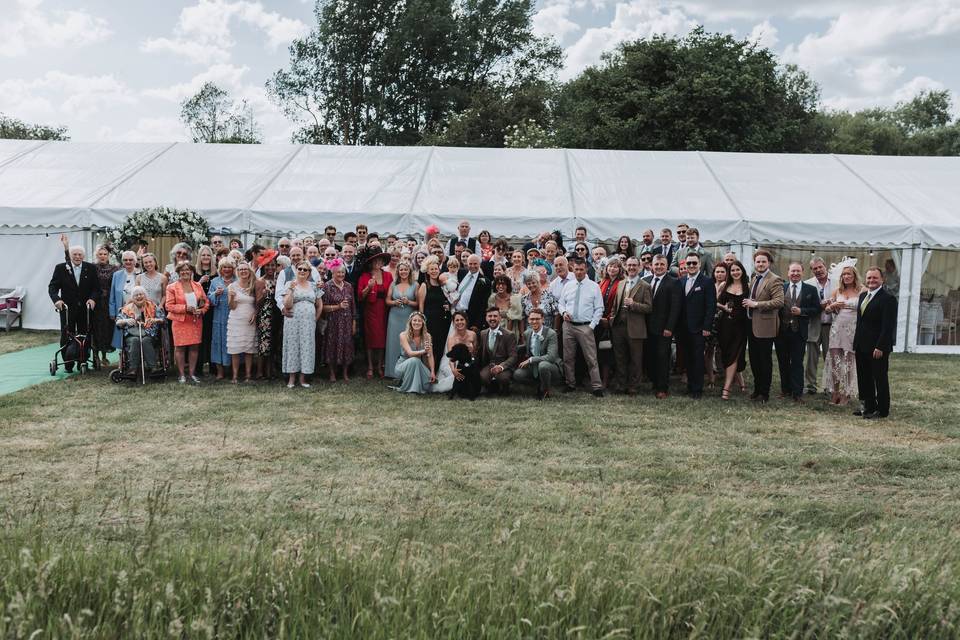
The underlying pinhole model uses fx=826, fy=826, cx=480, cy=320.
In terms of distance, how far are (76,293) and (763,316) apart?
311 inches

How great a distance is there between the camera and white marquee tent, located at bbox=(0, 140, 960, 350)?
523 inches

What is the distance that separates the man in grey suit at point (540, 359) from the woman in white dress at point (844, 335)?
2.95 metres

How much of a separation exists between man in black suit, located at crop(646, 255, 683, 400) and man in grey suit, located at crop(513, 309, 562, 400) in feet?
3.54

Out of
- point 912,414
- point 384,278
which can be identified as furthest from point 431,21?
point 912,414

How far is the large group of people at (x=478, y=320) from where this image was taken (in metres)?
8.87

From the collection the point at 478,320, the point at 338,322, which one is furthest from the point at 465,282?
the point at 338,322

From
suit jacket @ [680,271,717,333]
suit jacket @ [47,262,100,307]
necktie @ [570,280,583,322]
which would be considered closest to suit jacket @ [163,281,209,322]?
suit jacket @ [47,262,100,307]

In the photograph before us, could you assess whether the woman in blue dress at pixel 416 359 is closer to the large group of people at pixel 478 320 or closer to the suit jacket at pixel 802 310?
the large group of people at pixel 478 320

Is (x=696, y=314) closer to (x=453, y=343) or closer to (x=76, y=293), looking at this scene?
(x=453, y=343)

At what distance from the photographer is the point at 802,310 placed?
29.0 feet

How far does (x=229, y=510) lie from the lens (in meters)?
4.88

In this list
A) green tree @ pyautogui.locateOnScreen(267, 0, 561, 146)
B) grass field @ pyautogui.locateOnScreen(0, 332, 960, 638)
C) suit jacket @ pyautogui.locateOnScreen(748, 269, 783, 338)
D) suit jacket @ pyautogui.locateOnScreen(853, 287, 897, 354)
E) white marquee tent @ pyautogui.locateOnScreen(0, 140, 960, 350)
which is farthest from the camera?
green tree @ pyautogui.locateOnScreen(267, 0, 561, 146)

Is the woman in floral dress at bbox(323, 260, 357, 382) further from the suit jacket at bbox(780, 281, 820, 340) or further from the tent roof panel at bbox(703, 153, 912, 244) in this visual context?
the tent roof panel at bbox(703, 153, 912, 244)

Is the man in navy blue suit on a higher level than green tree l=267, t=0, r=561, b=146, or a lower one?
lower
